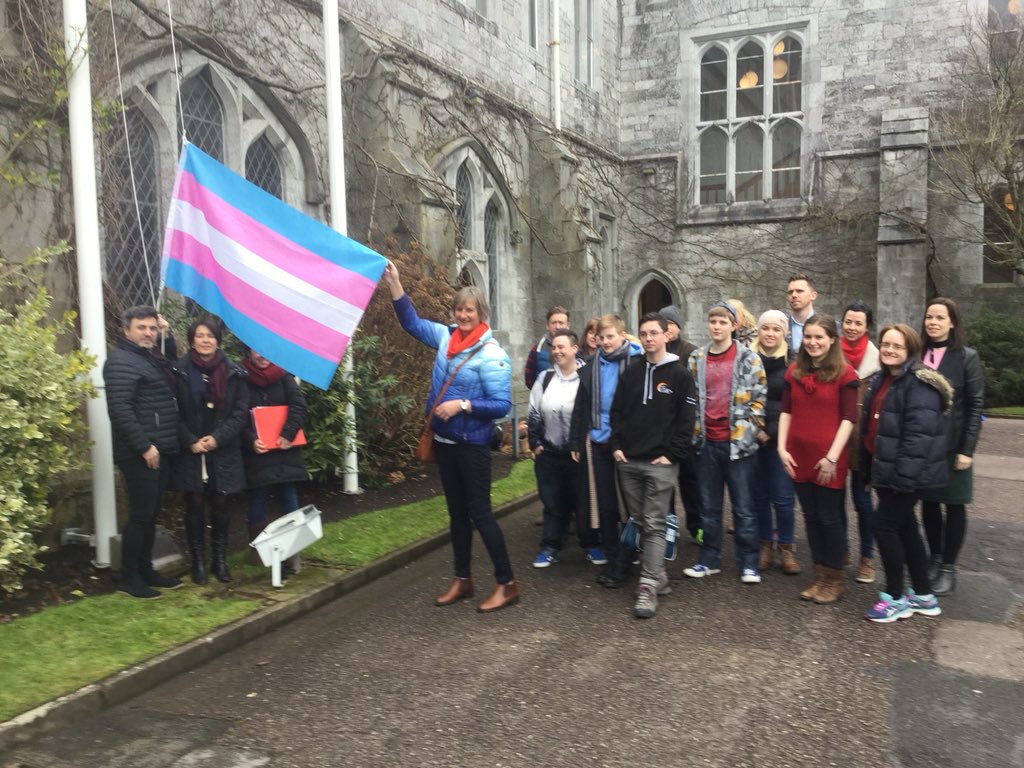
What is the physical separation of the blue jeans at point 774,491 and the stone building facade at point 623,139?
18.8ft

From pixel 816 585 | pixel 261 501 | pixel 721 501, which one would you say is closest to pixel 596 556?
pixel 721 501

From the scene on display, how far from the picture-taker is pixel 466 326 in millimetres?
5172

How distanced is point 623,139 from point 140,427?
678 inches

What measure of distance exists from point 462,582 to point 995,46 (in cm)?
1681

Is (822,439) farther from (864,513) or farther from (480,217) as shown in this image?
(480,217)

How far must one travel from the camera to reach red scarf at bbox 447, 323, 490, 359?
16.9 ft

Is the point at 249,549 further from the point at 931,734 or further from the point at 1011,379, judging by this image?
the point at 1011,379

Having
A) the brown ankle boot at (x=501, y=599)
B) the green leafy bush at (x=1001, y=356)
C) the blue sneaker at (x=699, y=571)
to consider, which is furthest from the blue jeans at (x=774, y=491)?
the green leafy bush at (x=1001, y=356)

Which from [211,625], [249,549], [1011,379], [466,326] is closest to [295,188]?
[249,549]

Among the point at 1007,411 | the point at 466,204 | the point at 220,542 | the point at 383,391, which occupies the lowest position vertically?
the point at 1007,411

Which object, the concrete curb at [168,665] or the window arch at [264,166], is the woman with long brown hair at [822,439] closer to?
the concrete curb at [168,665]

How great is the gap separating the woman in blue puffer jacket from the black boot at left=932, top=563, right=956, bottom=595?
2797 mm

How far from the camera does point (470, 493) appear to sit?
5184 millimetres

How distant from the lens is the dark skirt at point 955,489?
5.29m
